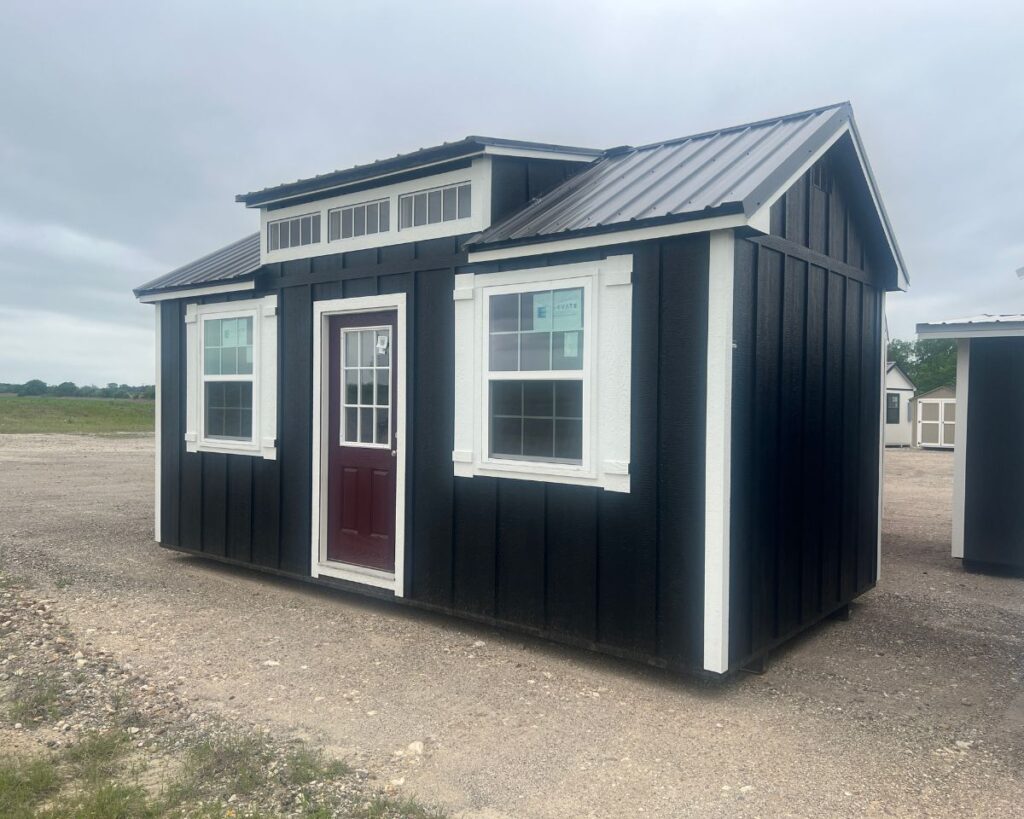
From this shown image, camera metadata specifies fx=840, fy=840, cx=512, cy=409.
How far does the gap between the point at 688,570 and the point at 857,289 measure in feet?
9.81

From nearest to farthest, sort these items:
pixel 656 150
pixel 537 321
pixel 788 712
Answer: pixel 788 712, pixel 537 321, pixel 656 150

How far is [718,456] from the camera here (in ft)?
14.5

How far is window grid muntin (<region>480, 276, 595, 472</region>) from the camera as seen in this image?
494 centimetres

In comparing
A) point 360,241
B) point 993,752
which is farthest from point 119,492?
point 993,752

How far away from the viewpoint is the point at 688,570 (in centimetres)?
454

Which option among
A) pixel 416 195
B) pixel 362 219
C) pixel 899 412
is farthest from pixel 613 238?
pixel 899 412

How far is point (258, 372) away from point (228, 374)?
447 mm

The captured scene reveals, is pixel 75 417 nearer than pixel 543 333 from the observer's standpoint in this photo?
No

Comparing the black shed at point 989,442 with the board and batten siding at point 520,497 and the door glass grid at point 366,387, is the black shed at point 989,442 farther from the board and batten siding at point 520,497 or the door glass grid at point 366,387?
the door glass grid at point 366,387

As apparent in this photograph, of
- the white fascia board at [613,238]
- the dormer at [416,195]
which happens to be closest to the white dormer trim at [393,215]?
the dormer at [416,195]

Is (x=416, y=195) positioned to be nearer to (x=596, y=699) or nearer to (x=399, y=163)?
(x=399, y=163)

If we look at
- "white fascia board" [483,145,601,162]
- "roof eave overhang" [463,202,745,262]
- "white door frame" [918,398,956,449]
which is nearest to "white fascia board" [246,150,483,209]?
"white fascia board" [483,145,601,162]

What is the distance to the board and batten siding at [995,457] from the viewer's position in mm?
7766

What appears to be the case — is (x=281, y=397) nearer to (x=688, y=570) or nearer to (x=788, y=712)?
(x=688, y=570)
